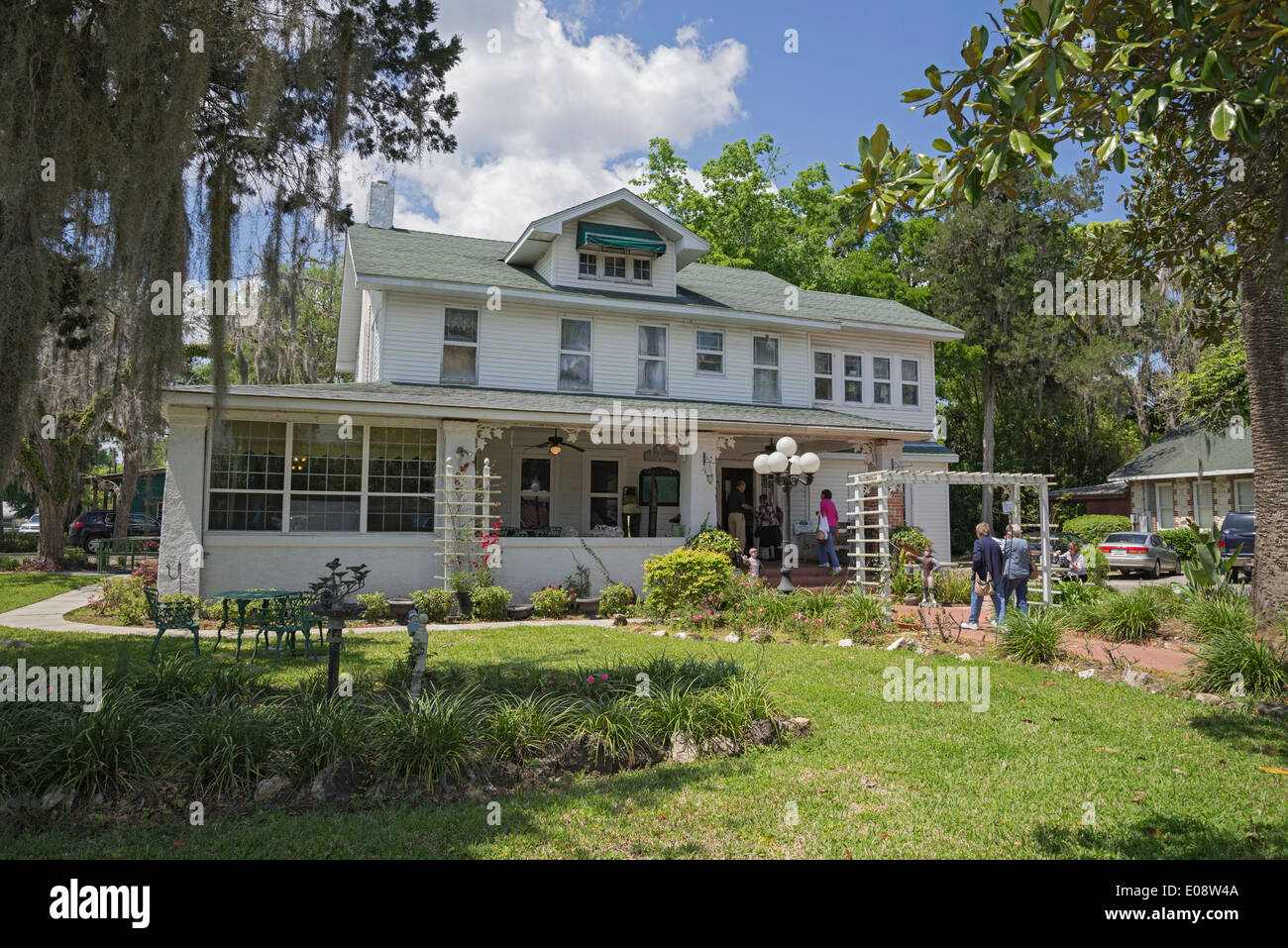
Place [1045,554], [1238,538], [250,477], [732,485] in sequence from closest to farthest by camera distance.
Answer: [1045,554], [250,477], [732,485], [1238,538]

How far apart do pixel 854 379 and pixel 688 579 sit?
10.2m

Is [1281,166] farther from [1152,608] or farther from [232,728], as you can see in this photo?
[232,728]

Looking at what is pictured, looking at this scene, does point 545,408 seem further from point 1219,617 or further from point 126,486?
point 126,486

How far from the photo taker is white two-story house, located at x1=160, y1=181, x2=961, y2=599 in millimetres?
13555

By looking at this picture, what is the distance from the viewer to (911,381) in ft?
70.9

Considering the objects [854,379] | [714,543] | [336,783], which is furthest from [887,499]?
[336,783]

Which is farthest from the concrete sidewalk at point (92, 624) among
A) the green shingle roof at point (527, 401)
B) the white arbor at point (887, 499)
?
the white arbor at point (887, 499)

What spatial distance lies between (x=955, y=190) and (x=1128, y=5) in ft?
6.11

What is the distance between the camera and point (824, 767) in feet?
18.3

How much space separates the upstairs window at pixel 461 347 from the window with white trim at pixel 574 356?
6.12 feet

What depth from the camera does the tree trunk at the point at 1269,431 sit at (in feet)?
30.7

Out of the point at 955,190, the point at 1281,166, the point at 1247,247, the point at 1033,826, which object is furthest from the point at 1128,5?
the point at 1033,826

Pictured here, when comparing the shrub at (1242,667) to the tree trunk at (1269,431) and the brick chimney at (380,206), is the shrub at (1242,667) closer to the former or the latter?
Result: the tree trunk at (1269,431)

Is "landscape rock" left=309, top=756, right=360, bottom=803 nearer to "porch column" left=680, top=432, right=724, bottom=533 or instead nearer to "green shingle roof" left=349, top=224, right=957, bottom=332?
"porch column" left=680, top=432, right=724, bottom=533
